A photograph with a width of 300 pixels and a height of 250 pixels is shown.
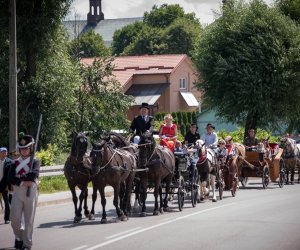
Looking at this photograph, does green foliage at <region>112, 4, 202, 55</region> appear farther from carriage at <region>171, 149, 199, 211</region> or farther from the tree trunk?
carriage at <region>171, 149, 199, 211</region>

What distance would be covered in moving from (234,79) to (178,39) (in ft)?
245

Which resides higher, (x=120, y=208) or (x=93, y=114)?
(x=93, y=114)

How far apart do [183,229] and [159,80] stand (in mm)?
77026

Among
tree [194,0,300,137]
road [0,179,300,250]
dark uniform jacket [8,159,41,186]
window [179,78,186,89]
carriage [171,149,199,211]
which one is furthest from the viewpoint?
window [179,78,186,89]

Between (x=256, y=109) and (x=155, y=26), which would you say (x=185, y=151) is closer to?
(x=256, y=109)

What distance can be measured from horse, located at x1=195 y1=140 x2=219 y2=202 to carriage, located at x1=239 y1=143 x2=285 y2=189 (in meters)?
5.77

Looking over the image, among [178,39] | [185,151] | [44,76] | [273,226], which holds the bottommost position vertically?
[273,226]

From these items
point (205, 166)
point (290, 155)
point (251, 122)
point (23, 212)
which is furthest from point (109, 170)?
point (251, 122)

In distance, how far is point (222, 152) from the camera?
29.6 metres

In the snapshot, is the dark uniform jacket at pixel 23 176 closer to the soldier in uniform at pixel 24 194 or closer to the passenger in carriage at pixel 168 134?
the soldier in uniform at pixel 24 194

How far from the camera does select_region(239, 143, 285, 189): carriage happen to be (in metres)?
33.8

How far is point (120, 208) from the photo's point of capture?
70.8ft

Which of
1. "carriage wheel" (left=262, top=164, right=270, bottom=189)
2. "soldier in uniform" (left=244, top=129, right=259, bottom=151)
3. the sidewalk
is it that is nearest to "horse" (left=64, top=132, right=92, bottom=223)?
the sidewalk

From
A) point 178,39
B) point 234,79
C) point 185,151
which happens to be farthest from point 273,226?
point 178,39
